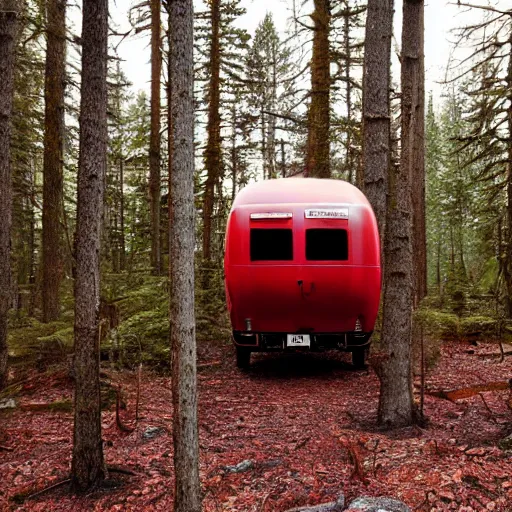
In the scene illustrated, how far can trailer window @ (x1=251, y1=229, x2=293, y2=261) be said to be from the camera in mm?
7957

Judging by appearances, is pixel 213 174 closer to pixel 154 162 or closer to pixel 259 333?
pixel 154 162

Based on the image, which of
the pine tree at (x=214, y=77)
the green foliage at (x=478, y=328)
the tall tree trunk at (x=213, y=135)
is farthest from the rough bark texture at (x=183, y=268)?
the tall tree trunk at (x=213, y=135)

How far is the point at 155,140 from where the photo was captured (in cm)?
1550

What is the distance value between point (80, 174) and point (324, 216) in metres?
4.23

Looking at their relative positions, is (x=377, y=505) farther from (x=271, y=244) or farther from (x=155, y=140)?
(x=155, y=140)

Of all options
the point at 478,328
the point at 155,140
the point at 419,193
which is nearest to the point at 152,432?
the point at 419,193

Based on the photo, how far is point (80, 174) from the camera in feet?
15.4

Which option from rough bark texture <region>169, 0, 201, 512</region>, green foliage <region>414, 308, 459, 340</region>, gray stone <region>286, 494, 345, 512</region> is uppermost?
rough bark texture <region>169, 0, 201, 512</region>

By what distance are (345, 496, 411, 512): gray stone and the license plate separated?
4.58m

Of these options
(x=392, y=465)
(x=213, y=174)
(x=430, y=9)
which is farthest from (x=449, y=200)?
(x=392, y=465)

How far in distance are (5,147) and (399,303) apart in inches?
245

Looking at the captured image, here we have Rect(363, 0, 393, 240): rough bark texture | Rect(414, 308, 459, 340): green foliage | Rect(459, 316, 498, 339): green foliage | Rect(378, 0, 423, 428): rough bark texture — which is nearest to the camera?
Rect(378, 0, 423, 428): rough bark texture

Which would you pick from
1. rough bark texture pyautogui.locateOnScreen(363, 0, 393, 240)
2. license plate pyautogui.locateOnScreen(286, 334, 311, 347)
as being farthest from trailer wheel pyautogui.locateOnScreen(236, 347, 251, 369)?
rough bark texture pyautogui.locateOnScreen(363, 0, 393, 240)

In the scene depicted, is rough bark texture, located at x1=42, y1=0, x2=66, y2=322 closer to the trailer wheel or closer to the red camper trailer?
the trailer wheel
